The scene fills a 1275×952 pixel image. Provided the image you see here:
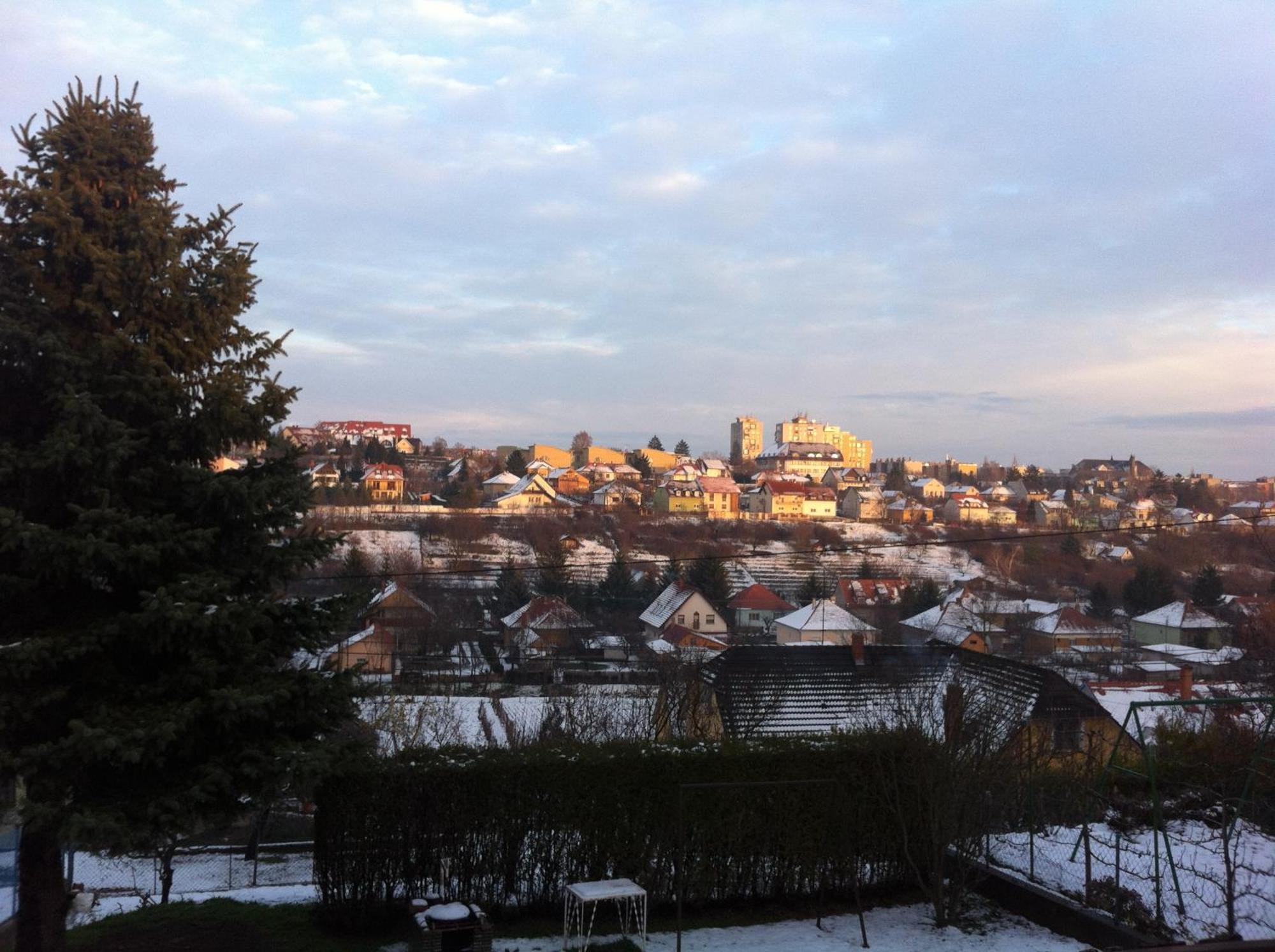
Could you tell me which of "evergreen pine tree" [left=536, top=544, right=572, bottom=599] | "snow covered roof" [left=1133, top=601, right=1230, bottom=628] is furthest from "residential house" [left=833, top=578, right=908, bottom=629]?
"evergreen pine tree" [left=536, top=544, right=572, bottom=599]

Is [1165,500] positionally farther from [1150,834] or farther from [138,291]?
[138,291]

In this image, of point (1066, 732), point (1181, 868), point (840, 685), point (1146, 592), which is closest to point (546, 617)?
point (840, 685)

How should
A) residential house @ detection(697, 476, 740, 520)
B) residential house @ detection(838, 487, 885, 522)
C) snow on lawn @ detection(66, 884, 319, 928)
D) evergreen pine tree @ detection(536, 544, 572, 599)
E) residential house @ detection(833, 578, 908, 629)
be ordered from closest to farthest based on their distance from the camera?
1. snow on lawn @ detection(66, 884, 319, 928)
2. evergreen pine tree @ detection(536, 544, 572, 599)
3. residential house @ detection(833, 578, 908, 629)
4. residential house @ detection(697, 476, 740, 520)
5. residential house @ detection(838, 487, 885, 522)

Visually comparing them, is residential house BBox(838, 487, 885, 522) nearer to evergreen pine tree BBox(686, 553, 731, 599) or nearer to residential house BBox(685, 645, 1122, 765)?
evergreen pine tree BBox(686, 553, 731, 599)

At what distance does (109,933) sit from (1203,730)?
1281 cm

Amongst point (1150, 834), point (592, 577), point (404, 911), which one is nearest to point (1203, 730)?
point (1150, 834)

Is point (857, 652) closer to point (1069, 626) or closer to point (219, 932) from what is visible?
point (219, 932)

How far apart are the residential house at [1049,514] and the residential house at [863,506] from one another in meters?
12.0

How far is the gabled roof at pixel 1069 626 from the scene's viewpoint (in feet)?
123

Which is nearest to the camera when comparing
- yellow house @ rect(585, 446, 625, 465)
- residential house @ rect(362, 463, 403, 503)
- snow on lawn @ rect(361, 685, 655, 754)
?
snow on lawn @ rect(361, 685, 655, 754)

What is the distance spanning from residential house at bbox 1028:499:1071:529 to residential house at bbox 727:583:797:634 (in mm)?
30585

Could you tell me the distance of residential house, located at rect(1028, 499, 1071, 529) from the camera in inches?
2689

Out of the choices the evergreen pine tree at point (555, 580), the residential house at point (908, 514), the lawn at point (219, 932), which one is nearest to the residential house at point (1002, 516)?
the residential house at point (908, 514)

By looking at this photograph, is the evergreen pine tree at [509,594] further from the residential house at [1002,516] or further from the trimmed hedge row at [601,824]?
the residential house at [1002,516]
